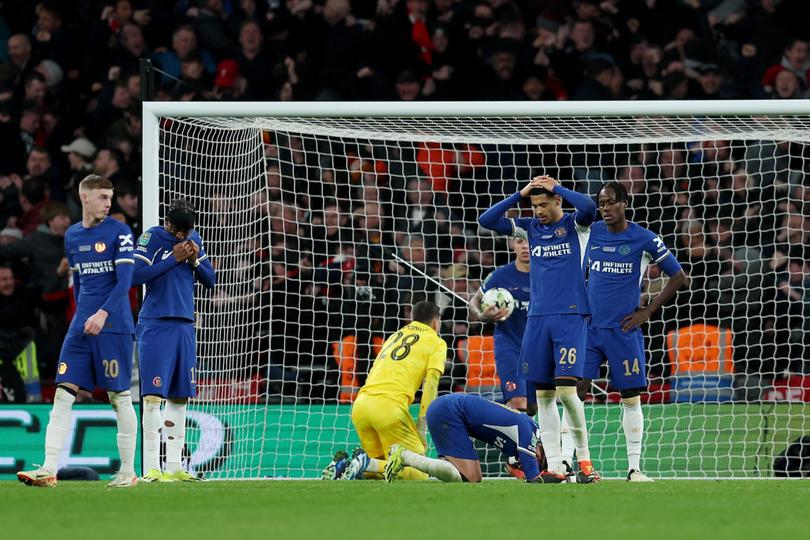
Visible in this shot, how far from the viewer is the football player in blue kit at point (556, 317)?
8.59m

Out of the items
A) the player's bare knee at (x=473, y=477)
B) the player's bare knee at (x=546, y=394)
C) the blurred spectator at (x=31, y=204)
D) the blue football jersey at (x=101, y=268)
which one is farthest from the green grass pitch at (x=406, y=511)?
the blurred spectator at (x=31, y=204)

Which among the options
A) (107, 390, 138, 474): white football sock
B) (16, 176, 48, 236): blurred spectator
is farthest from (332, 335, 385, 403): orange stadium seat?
(16, 176, 48, 236): blurred spectator

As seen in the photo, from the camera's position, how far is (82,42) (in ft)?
→ 49.8

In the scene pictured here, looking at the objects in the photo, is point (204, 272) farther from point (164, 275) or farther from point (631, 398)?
point (631, 398)

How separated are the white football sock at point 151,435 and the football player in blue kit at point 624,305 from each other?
2.97 meters

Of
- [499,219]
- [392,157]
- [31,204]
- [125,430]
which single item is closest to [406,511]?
[125,430]

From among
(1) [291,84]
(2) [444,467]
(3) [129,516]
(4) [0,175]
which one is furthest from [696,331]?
(4) [0,175]

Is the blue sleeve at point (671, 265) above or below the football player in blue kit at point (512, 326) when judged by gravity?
above

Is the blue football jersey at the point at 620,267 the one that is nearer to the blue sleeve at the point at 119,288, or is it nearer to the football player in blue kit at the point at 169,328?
the football player in blue kit at the point at 169,328

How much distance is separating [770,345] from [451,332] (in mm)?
2743

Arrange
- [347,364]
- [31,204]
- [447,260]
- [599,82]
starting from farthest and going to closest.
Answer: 1. [31,204]
2. [599,82]
3. [447,260]
4. [347,364]

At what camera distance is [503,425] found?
29.8ft

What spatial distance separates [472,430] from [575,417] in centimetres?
83

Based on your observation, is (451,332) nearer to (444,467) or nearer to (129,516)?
(444,467)
